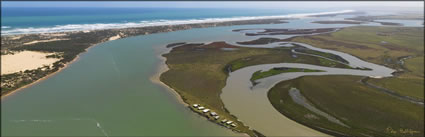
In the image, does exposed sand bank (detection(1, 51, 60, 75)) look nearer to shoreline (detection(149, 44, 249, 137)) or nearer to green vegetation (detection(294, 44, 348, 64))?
shoreline (detection(149, 44, 249, 137))

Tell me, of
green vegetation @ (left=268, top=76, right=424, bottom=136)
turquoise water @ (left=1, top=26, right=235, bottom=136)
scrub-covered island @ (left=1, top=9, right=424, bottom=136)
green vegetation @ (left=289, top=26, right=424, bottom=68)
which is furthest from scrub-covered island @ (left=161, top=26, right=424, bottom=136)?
turquoise water @ (left=1, top=26, right=235, bottom=136)

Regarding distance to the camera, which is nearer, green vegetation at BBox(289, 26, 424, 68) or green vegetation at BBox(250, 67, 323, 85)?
green vegetation at BBox(250, 67, 323, 85)

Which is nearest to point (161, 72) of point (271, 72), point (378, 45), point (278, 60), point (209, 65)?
point (209, 65)

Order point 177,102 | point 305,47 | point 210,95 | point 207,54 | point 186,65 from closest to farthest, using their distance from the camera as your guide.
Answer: point 177,102 < point 210,95 < point 186,65 < point 207,54 < point 305,47

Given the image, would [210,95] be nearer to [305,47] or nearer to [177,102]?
[177,102]

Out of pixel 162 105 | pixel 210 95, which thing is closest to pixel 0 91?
pixel 162 105

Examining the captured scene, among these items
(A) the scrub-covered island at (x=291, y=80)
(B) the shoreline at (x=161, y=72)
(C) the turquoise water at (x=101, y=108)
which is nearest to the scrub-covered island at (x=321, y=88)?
(A) the scrub-covered island at (x=291, y=80)
